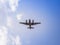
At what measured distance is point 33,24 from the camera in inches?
5236

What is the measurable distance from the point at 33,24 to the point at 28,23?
11.6 feet

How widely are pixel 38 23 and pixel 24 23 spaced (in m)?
8.74

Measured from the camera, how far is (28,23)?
13112cm

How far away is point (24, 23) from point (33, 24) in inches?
211

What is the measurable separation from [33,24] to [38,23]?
3823mm

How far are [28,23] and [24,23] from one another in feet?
9.18

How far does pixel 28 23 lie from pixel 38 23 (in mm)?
7259

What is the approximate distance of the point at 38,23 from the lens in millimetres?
135250

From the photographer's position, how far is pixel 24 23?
133 m
